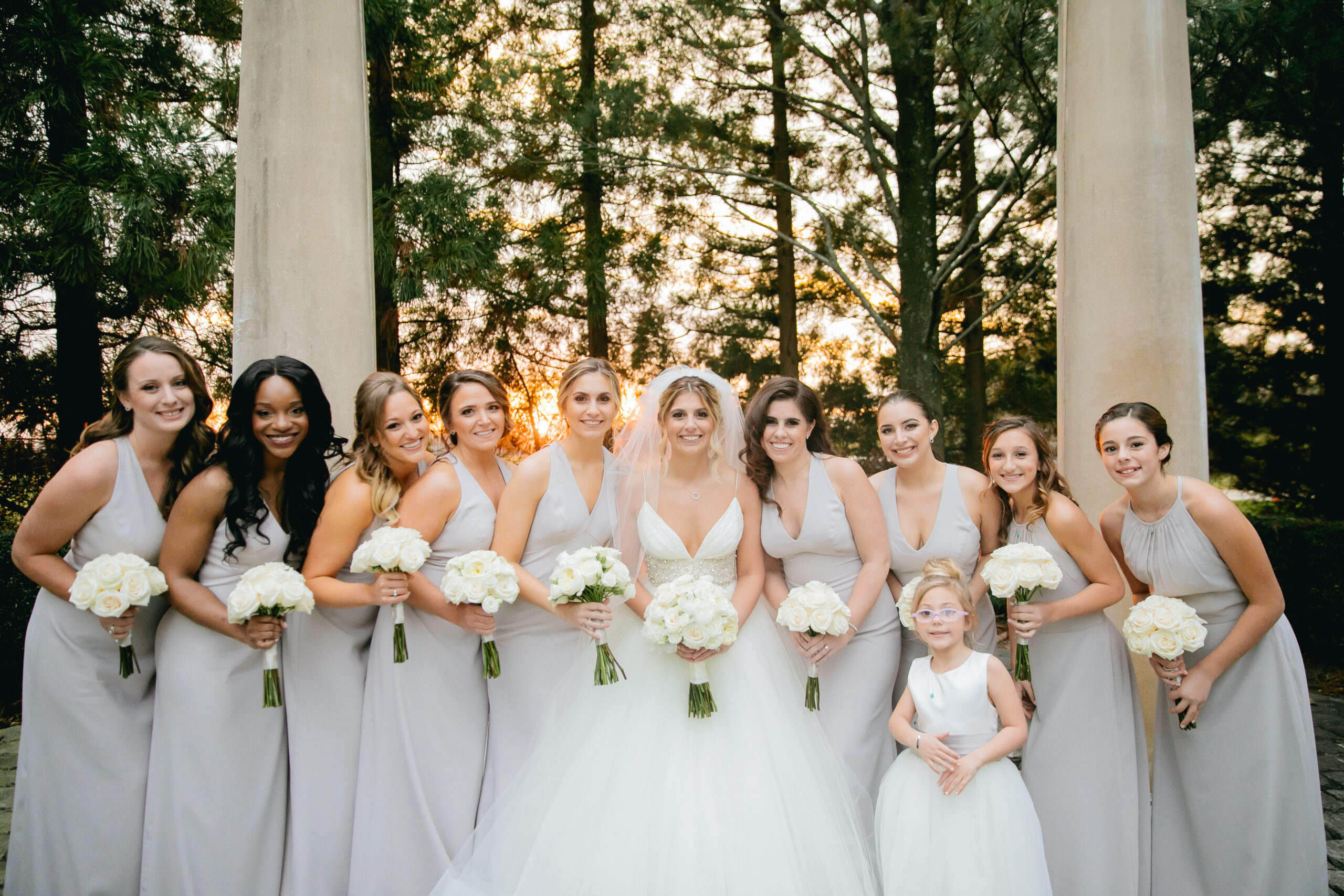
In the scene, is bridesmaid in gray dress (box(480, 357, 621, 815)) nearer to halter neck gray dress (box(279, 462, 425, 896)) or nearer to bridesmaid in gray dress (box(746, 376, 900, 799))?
halter neck gray dress (box(279, 462, 425, 896))

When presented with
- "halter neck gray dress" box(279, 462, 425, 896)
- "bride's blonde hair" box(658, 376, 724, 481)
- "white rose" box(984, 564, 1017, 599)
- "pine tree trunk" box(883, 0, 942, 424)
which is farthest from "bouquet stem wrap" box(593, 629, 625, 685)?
"pine tree trunk" box(883, 0, 942, 424)

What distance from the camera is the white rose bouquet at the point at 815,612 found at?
141 inches

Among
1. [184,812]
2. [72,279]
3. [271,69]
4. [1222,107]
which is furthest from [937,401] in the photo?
[72,279]

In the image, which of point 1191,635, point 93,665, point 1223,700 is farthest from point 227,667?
point 1223,700

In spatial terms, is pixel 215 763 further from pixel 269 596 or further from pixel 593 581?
pixel 593 581

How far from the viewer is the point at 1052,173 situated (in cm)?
1017

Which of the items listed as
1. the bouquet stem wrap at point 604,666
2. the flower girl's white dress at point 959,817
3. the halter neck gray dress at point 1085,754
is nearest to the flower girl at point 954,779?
the flower girl's white dress at point 959,817

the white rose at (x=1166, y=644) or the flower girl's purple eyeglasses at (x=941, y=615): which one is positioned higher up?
the flower girl's purple eyeglasses at (x=941, y=615)

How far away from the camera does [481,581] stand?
11.4 feet

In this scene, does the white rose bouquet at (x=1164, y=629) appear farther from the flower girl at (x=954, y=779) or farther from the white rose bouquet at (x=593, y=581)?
the white rose bouquet at (x=593, y=581)

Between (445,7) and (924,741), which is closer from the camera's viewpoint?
(924,741)

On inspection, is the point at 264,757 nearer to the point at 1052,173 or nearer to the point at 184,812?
the point at 184,812

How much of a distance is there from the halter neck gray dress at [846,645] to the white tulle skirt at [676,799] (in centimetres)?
20

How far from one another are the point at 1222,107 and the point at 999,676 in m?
8.13
